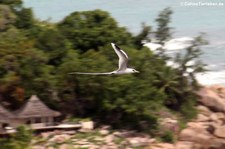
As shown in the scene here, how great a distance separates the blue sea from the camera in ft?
133

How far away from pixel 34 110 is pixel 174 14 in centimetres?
2467

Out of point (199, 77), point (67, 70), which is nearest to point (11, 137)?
point (67, 70)

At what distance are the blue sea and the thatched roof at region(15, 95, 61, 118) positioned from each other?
47.2ft

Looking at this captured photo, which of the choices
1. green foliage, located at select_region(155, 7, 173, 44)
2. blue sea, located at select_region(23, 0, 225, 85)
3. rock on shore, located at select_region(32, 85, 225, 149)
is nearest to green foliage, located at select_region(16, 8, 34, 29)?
green foliage, located at select_region(155, 7, 173, 44)

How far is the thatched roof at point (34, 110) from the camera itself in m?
23.1

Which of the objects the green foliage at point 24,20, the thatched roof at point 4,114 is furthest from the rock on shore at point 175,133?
the green foliage at point 24,20

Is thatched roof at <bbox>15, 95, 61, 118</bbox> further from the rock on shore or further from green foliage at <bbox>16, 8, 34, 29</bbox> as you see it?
green foliage at <bbox>16, 8, 34, 29</bbox>

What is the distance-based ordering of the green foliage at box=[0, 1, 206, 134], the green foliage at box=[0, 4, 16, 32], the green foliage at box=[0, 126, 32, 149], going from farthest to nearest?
the green foliage at box=[0, 4, 16, 32], the green foliage at box=[0, 1, 206, 134], the green foliage at box=[0, 126, 32, 149]

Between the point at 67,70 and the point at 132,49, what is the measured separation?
2689 millimetres

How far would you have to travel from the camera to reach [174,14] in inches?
1842

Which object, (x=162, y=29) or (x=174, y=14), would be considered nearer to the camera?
(x=162, y=29)

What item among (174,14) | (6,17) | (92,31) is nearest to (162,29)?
(92,31)

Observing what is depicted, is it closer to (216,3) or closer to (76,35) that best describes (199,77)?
(76,35)

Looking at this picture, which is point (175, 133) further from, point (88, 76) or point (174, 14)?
point (174, 14)
